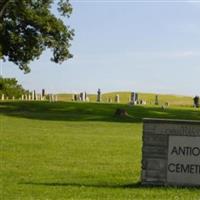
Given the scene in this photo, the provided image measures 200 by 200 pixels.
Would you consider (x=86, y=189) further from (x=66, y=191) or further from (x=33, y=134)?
(x=33, y=134)

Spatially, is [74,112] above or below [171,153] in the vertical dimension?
below

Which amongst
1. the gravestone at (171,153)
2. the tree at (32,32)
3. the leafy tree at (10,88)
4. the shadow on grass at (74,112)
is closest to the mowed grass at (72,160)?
the gravestone at (171,153)

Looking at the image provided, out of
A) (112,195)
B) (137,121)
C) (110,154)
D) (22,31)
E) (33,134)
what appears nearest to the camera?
(112,195)

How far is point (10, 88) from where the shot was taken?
70.5 meters

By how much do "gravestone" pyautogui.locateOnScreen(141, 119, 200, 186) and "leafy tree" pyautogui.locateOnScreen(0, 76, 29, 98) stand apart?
2066 inches

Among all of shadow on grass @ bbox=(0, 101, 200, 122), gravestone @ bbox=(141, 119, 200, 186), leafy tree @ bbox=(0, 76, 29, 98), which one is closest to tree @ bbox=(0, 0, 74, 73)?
shadow on grass @ bbox=(0, 101, 200, 122)

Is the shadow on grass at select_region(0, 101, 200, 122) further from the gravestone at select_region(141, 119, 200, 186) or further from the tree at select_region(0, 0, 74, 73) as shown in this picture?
the gravestone at select_region(141, 119, 200, 186)

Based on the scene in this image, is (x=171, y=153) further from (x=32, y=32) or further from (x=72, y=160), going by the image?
(x=32, y=32)

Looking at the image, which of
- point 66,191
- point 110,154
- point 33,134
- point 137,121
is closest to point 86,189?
point 66,191

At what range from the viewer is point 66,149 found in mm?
24266

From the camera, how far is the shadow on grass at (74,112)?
1825 inches

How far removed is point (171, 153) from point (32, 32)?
4051 cm

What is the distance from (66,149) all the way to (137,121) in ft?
70.7

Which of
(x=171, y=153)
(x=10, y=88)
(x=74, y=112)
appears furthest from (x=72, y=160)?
(x=10, y=88)
